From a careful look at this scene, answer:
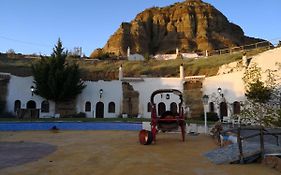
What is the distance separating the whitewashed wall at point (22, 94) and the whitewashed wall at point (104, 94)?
3.55 m

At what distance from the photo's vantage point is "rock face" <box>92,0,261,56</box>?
2628 inches

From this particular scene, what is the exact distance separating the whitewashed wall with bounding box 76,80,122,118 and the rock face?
108 ft

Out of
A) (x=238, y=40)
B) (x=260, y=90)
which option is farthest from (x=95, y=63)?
(x=238, y=40)

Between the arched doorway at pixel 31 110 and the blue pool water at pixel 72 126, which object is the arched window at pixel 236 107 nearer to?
the blue pool water at pixel 72 126

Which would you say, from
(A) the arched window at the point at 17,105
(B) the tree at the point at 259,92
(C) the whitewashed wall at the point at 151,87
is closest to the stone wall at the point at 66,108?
(A) the arched window at the point at 17,105

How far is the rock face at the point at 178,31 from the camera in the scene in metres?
66.8

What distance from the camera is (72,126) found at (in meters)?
22.7

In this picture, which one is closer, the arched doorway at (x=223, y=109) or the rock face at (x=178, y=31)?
the arched doorway at (x=223, y=109)

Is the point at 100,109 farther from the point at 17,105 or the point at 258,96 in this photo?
the point at 258,96

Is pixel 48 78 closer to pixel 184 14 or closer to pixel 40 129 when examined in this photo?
pixel 40 129

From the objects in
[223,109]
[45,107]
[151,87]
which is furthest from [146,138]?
[45,107]

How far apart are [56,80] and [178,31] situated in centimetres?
4792

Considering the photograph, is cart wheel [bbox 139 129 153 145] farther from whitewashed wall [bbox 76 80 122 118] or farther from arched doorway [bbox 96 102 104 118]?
arched doorway [bbox 96 102 104 118]

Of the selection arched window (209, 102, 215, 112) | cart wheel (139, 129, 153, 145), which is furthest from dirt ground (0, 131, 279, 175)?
arched window (209, 102, 215, 112)
